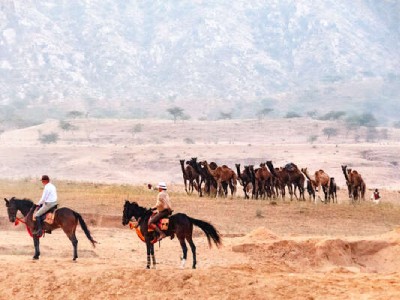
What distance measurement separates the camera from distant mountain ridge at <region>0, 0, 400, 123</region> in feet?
549

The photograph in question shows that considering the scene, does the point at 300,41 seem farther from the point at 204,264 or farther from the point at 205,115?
the point at 204,264

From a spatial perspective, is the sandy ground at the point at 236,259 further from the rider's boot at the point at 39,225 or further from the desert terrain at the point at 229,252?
the rider's boot at the point at 39,225

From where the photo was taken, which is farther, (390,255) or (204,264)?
(390,255)

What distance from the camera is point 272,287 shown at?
1602 centimetres

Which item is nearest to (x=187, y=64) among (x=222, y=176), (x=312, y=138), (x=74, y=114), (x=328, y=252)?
(x=74, y=114)

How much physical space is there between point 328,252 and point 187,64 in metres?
157

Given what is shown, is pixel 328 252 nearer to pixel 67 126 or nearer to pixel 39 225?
pixel 39 225

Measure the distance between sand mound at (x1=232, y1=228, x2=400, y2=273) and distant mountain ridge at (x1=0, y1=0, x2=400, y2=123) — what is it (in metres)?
129

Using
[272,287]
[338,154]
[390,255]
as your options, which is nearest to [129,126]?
[338,154]

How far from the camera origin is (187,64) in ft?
591

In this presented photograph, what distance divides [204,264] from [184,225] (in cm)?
351

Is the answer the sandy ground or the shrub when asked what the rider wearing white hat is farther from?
the shrub

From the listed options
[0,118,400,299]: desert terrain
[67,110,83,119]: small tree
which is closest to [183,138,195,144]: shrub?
[67,110,83,119]: small tree

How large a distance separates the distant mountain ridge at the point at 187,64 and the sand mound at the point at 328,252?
129310 millimetres
